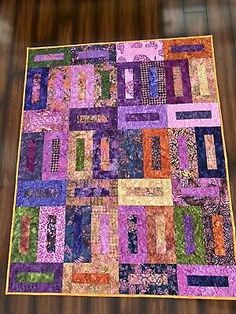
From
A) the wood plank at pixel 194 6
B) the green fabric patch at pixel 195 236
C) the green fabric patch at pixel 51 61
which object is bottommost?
the green fabric patch at pixel 195 236

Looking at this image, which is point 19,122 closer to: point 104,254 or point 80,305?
point 104,254

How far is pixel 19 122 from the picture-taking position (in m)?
1.77

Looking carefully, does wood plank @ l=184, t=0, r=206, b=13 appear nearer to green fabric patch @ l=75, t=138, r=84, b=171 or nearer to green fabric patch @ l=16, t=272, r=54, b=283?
green fabric patch @ l=75, t=138, r=84, b=171

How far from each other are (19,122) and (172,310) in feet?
3.69

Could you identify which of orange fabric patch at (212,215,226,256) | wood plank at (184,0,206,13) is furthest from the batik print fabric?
wood plank at (184,0,206,13)

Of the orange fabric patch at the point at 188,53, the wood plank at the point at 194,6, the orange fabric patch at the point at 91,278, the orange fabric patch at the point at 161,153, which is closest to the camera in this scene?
the orange fabric patch at the point at 91,278

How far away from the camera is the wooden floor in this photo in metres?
1.70

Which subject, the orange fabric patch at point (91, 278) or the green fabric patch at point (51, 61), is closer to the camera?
the orange fabric patch at point (91, 278)

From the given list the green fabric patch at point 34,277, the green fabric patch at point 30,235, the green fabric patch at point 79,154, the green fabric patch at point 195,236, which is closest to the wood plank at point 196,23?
the green fabric patch at point 79,154

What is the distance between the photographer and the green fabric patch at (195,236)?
4.80 ft

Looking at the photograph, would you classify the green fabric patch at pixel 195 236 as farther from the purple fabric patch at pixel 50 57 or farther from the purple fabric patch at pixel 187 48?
the purple fabric patch at pixel 50 57

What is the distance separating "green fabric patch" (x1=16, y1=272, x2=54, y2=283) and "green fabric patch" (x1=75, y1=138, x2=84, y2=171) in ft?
1.60

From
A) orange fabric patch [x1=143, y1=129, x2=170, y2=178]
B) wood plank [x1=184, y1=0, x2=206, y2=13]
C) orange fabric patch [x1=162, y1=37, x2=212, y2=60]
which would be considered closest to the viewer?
orange fabric patch [x1=143, y1=129, x2=170, y2=178]

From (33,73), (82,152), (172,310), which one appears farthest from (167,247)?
(33,73)
